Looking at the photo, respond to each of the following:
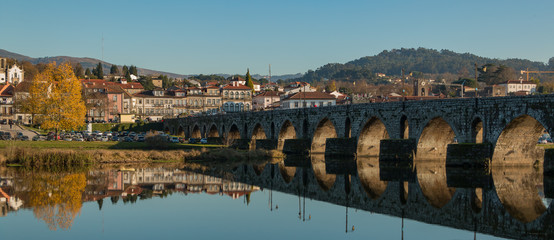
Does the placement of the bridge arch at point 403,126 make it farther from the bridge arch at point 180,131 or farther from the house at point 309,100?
the bridge arch at point 180,131

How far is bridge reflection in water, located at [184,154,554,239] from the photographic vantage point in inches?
884

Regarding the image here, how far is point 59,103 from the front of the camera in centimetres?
6531

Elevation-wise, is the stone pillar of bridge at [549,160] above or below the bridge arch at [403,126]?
below

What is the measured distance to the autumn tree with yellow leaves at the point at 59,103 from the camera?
65.1 metres

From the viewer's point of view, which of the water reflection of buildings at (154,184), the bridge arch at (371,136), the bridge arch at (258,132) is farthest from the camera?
the bridge arch at (258,132)

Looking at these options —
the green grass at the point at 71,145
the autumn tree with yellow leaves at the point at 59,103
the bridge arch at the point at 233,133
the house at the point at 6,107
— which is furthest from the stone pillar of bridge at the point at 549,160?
the house at the point at 6,107

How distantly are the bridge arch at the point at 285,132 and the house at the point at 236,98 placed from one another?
6613 cm

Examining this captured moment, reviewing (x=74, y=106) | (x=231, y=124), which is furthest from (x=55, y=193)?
(x=231, y=124)

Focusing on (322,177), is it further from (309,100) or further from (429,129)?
(309,100)

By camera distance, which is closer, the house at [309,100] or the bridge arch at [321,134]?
the bridge arch at [321,134]

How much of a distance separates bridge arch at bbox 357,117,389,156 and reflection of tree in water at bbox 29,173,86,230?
2428 cm

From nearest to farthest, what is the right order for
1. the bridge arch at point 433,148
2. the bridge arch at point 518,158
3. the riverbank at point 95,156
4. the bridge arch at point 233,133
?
the bridge arch at point 518,158
the bridge arch at point 433,148
the riverbank at point 95,156
the bridge arch at point 233,133

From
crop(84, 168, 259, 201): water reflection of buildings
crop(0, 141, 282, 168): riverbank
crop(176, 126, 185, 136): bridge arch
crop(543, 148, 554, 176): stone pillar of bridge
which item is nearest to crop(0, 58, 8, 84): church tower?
crop(176, 126, 185, 136): bridge arch

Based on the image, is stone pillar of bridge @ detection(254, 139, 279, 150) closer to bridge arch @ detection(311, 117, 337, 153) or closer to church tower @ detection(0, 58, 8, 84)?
bridge arch @ detection(311, 117, 337, 153)
